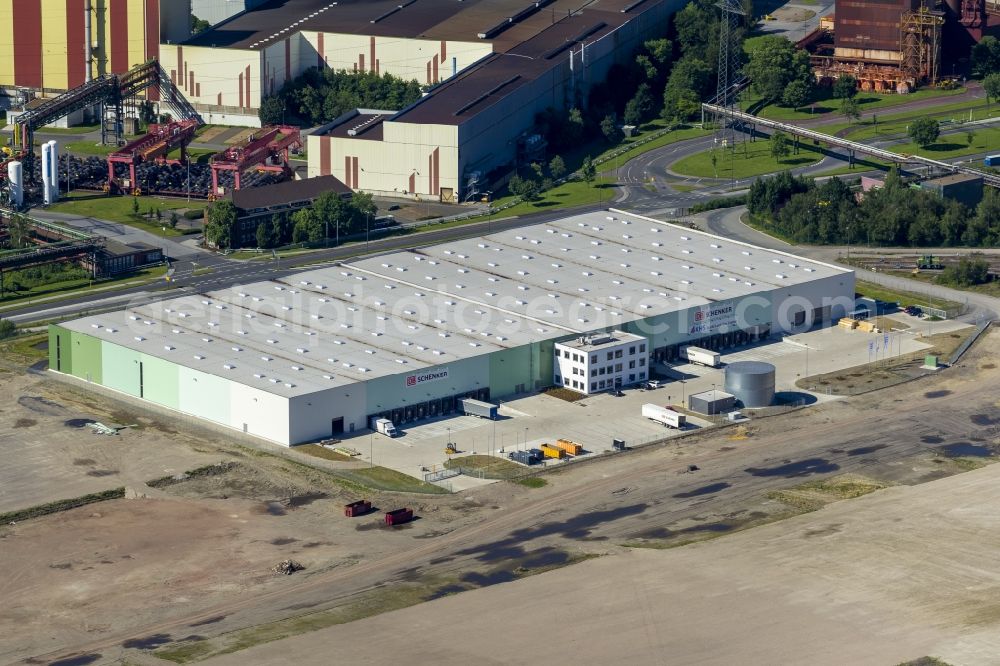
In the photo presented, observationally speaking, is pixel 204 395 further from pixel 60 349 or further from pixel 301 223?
pixel 301 223

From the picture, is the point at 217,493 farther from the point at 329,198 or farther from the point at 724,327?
the point at 329,198

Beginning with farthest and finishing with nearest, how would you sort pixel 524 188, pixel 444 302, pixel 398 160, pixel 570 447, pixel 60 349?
pixel 398 160, pixel 524 188, pixel 444 302, pixel 60 349, pixel 570 447

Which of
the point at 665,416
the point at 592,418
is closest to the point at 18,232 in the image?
the point at 592,418

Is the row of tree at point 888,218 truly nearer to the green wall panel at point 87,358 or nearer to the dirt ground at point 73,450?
the green wall panel at point 87,358

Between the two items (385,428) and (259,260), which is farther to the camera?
(259,260)

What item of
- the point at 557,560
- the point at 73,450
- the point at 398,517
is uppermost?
the point at 73,450

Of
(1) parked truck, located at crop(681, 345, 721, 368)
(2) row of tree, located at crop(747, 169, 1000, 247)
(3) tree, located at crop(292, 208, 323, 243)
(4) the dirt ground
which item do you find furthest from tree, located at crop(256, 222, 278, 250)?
(1) parked truck, located at crop(681, 345, 721, 368)
